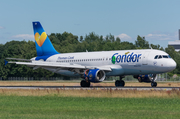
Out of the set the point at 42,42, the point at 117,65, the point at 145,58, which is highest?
the point at 42,42

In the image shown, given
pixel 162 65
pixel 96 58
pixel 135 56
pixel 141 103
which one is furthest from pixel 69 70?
pixel 141 103

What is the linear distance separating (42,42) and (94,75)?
1618 centimetres

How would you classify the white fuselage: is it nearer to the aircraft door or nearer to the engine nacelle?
the aircraft door

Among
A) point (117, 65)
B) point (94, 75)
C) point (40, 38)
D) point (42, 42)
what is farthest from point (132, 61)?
point (40, 38)

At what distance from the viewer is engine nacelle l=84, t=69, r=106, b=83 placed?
43.2 metres

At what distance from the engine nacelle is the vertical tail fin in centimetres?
1288

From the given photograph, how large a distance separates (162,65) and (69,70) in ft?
41.3

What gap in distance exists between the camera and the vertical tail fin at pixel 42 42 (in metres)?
56.0

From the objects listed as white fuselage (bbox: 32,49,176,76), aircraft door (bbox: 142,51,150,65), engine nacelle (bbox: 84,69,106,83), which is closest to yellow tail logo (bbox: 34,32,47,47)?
white fuselage (bbox: 32,49,176,76)

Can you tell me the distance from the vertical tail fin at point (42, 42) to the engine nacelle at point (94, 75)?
12879 millimetres

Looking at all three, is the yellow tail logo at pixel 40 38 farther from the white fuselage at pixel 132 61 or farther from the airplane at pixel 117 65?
the white fuselage at pixel 132 61

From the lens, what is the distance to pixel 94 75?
43094 millimetres

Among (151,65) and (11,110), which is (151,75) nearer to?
(151,65)

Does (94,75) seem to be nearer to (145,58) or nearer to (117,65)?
(117,65)
